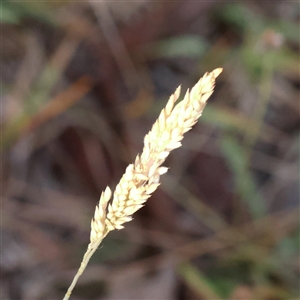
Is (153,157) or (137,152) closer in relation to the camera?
(153,157)

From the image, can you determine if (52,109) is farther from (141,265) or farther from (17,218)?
(141,265)

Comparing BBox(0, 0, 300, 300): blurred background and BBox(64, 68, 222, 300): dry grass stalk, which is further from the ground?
BBox(0, 0, 300, 300): blurred background

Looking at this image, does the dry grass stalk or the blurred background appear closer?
the dry grass stalk

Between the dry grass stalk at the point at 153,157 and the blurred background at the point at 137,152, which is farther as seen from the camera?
the blurred background at the point at 137,152

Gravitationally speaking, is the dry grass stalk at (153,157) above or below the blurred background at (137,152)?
below
